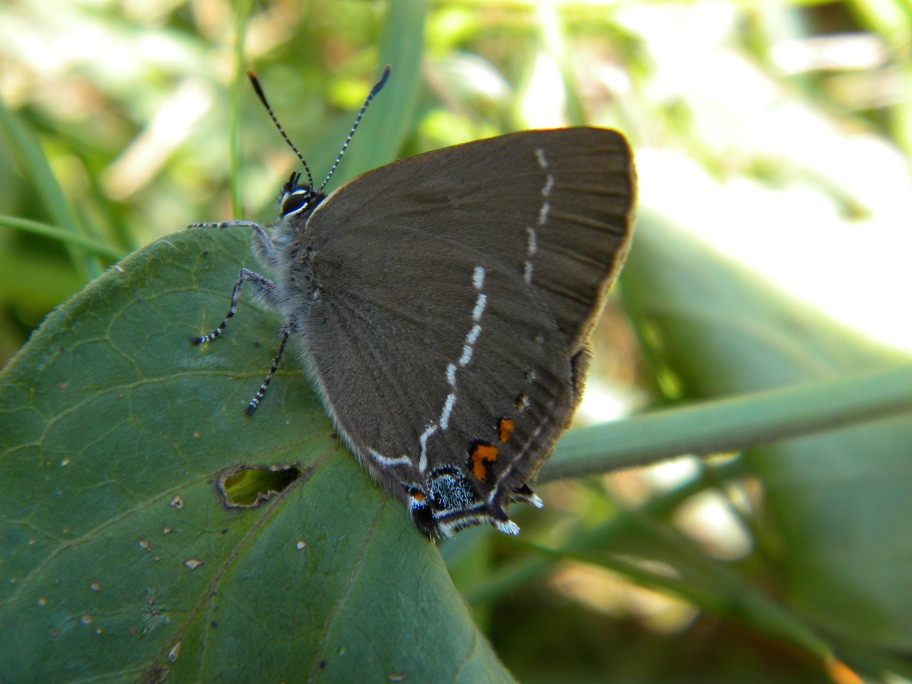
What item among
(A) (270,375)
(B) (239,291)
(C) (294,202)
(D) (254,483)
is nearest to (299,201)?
(C) (294,202)

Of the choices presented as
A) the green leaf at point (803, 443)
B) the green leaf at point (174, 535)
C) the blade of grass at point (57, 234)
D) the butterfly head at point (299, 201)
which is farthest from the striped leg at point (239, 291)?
the green leaf at point (803, 443)

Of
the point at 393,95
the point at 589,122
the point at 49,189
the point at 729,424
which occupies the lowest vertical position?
the point at 729,424

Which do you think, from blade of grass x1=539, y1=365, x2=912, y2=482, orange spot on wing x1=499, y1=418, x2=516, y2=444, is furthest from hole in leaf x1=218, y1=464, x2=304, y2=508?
blade of grass x1=539, y1=365, x2=912, y2=482

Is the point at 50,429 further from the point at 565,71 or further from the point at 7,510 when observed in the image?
the point at 565,71

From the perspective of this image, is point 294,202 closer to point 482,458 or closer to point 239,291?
point 239,291

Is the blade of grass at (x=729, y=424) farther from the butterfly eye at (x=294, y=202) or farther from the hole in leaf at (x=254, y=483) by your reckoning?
the butterfly eye at (x=294, y=202)

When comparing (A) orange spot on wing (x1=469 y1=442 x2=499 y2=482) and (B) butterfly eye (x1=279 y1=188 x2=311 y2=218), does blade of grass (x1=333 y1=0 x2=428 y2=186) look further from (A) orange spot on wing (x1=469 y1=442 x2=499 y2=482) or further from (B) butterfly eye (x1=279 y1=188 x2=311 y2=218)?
(A) orange spot on wing (x1=469 y1=442 x2=499 y2=482)
